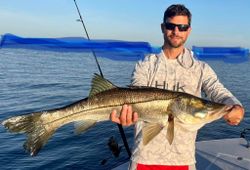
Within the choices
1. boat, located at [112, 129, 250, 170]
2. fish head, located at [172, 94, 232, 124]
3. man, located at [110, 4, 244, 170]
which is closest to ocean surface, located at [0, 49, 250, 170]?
boat, located at [112, 129, 250, 170]

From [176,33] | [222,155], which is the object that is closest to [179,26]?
[176,33]

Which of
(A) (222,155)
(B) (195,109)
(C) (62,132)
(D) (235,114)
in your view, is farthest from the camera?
(C) (62,132)

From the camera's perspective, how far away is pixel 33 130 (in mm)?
5375

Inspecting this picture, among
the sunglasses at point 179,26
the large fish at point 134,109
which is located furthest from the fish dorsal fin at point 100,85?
the sunglasses at point 179,26

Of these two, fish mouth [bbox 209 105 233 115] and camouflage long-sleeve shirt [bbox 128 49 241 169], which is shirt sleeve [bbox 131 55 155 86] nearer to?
camouflage long-sleeve shirt [bbox 128 49 241 169]

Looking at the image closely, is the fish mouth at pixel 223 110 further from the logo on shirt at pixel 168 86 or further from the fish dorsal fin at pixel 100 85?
the fish dorsal fin at pixel 100 85

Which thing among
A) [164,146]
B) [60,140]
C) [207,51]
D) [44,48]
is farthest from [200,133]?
[164,146]

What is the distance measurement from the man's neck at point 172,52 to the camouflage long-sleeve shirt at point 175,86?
0.06m

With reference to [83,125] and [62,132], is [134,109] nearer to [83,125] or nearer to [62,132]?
[83,125]

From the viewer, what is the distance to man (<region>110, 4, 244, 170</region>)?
5.46m

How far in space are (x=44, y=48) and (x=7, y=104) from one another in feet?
55.3

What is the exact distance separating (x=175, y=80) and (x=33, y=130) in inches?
92.4

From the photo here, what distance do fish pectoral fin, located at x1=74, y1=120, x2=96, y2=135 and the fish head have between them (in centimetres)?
129

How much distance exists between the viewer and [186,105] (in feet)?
17.0
